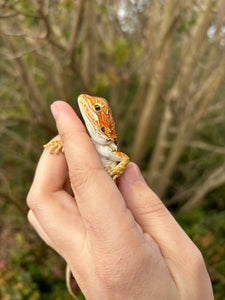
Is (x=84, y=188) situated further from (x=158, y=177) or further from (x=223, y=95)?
(x=223, y=95)

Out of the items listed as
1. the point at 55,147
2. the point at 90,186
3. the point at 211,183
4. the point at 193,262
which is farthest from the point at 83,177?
the point at 211,183

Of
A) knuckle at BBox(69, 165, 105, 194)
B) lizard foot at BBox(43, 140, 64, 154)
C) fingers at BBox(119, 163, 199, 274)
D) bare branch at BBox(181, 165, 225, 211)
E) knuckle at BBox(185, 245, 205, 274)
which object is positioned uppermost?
knuckle at BBox(69, 165, 105, 194)

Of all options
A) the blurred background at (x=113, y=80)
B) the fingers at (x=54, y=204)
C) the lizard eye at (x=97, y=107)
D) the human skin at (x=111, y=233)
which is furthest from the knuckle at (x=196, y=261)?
the blurred background at (x=113, y=80)

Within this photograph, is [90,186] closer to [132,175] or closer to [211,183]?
[132,175]

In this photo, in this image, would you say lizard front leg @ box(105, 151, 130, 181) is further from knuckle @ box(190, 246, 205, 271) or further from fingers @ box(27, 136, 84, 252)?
knuckle @ box(190, 246, 205, 271)

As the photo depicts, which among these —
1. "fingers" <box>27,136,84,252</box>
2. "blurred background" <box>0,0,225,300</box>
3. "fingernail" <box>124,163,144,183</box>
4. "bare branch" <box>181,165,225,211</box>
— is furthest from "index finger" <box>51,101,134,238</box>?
"bare branch" <box>181,165,225,211</box>

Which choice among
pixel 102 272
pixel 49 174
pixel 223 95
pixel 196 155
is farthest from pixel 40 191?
pixel 196 155
